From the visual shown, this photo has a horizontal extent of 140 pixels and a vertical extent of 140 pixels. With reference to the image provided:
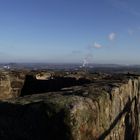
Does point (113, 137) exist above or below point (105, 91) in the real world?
below

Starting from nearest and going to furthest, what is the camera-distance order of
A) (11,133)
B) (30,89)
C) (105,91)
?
(11,133) → (105,91) → (30,89)

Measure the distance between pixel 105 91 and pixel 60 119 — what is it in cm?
174

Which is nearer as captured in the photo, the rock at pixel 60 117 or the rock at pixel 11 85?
the rock at pixel 60 117

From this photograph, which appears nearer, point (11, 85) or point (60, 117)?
point (60, 117)

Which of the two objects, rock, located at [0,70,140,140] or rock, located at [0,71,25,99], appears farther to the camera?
rock, located at [0,71,25,99]

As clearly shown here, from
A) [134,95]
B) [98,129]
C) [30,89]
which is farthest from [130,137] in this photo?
[30,89]

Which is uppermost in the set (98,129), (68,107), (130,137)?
→ (68,107)

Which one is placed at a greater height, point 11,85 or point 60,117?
point 60,117

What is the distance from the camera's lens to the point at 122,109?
23.1 ft

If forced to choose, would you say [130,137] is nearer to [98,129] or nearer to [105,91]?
[105,91]

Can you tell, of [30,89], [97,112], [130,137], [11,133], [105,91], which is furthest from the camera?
[30,89]

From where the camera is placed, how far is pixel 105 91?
20.2 feet

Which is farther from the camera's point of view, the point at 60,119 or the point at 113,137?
the point at 113,137

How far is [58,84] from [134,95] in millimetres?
3206
